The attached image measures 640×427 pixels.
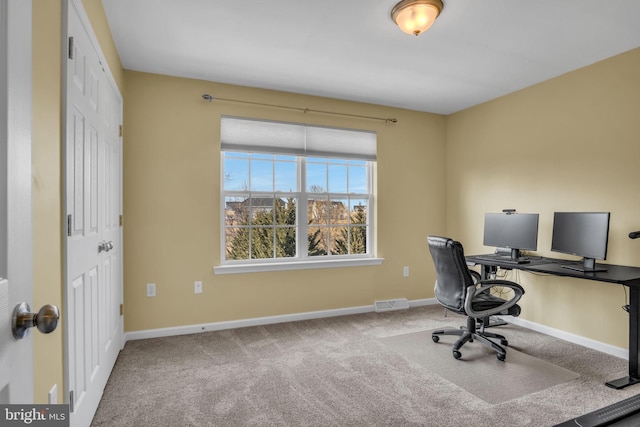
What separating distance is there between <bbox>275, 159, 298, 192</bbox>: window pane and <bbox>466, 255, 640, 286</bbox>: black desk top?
2068 mm

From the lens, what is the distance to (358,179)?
450cm

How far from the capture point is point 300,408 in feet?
7.33

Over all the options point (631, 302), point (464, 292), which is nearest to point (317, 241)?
point (464, 292)

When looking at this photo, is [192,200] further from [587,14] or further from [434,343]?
[587,14]

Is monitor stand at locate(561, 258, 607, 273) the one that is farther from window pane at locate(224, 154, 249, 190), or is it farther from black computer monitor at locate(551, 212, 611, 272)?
window pane at locate(224, 154, 249, 190)

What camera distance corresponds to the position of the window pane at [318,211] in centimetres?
422

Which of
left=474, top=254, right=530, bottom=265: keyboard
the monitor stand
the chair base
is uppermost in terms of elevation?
the monitor stand

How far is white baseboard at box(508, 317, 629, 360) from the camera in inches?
121

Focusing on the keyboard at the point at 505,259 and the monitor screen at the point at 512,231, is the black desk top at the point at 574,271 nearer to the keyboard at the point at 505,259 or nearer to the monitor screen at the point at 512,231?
the keyboard at the point at 505,259

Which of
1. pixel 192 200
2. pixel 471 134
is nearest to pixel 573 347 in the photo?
pixel 471 134

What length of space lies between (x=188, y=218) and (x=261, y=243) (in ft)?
2.70

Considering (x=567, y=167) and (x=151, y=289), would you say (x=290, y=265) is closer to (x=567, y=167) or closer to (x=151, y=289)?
(x=151, y=289)

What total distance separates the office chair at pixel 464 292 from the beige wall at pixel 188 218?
1413 mm

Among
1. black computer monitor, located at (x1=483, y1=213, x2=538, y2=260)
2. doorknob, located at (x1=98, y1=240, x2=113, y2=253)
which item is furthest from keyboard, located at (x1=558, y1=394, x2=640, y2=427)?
black computer monitor, located at (x1=483, y1=213, x2=538, y2=260)
